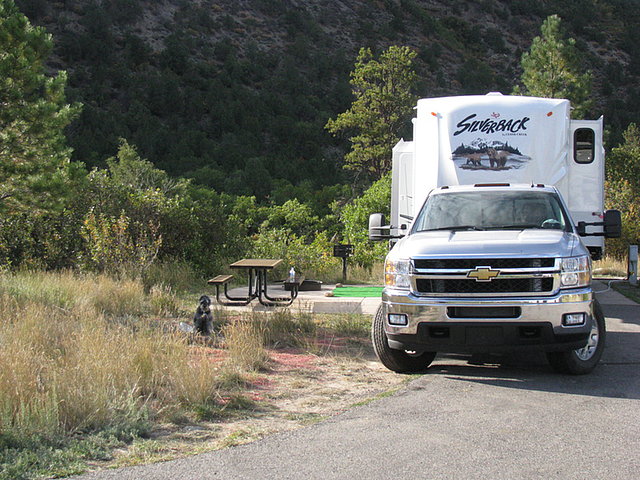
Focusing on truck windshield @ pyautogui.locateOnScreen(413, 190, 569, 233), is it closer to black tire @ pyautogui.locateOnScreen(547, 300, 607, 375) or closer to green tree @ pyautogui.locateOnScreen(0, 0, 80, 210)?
black tire @ pyautogui.locateOnScreen(547, 300, 607, 375)

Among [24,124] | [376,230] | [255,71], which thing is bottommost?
[376,230]

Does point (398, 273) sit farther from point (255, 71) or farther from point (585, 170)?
point (255, 71)

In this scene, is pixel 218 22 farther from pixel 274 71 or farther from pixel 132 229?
pixel 132 229

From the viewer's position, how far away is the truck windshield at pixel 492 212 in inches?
313

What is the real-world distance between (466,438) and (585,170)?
771 centimetres

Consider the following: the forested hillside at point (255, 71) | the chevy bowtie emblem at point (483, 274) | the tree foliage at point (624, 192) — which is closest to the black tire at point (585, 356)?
the chevy bowtie emblem at point (483, 274)

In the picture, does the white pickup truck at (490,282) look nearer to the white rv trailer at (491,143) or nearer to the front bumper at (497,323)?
the front bumper at (497,323)

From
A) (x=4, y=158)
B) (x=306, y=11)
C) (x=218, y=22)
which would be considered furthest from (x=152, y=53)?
(x=4, y=158)

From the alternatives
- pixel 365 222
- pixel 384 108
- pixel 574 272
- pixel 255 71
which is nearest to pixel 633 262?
pixel 365 222

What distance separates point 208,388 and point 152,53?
159ft

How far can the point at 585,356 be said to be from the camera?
7406mm

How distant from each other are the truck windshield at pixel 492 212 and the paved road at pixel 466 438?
1597mm

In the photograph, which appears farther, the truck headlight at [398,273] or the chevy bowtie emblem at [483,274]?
the truck headlight at [398,273]

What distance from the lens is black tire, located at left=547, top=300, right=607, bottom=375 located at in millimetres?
7219
